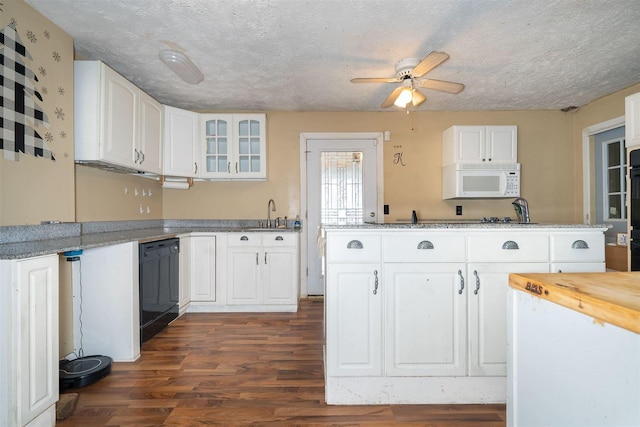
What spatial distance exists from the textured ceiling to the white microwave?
2.73 feet

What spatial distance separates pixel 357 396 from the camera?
182cm

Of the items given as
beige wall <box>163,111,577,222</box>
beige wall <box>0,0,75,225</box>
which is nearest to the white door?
beige wall <box>163,111,577,222</box>

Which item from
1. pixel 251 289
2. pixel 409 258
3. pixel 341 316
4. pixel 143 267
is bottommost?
pixel 251 289

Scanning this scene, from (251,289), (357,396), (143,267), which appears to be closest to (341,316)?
(357,396)

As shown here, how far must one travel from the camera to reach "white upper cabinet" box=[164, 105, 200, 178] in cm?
356

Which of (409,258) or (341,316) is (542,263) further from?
(341,316)

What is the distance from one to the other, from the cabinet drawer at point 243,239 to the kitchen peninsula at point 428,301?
6.01 ft

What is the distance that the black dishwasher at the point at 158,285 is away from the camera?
253cm

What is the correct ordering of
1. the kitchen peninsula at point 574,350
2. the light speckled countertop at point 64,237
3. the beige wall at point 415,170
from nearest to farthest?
the kitchen peninsula at point 574,350, the light speckled countertop at point 64,237, the beige wall at point 415,170

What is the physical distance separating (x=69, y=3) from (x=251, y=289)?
2777 mm

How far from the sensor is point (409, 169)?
165 inches

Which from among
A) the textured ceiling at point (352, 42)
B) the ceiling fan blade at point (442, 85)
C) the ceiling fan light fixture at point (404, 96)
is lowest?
the ceiling fan light fixture at point (404, 96)

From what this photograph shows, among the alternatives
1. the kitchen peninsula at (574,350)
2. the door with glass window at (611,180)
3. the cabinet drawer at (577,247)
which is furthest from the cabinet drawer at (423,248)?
the door with glass window at (611,180)

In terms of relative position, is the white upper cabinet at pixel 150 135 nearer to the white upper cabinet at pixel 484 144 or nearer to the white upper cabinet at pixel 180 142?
the white upper cabinet at pixel 180 142
